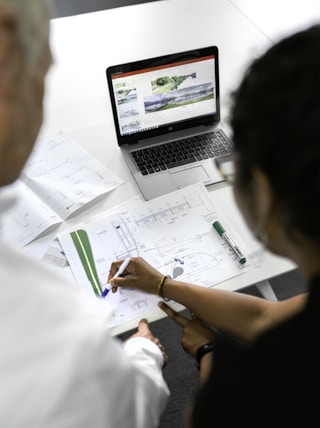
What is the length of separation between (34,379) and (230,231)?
26.8 inches

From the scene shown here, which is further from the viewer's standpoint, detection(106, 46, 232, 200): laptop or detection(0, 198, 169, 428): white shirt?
detection(106, 46, 232, 200): laptop

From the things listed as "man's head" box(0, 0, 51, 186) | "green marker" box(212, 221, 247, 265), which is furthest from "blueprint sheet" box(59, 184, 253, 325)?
"man's head" box(0, 0, 51, 186)

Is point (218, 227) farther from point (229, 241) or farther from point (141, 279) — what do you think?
point (141, 279)

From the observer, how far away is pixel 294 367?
64cm

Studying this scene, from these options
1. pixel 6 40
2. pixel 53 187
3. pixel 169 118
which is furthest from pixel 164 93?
pixel 6 40

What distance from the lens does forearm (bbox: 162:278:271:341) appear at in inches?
41.3

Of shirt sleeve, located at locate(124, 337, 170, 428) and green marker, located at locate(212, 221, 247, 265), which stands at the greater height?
green marker, located at locate(212, 221, 247, 265)

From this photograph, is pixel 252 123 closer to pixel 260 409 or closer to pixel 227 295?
pixel 260 409

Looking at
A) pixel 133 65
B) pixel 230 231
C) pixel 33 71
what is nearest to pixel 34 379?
pixel 33 71

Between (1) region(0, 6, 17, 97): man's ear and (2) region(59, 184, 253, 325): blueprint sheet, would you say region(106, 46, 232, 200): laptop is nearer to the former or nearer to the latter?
(2) region(59, 184, 253, 325): blueprint sheet

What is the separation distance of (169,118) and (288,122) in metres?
0.87

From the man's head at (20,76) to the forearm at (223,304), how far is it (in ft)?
1.62

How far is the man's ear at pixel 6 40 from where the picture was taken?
1.89ft

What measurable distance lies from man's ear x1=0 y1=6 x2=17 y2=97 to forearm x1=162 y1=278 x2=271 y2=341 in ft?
2.01
